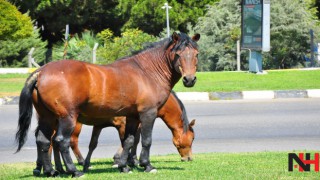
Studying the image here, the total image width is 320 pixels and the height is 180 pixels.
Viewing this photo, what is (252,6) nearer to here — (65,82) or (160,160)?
(160,160)

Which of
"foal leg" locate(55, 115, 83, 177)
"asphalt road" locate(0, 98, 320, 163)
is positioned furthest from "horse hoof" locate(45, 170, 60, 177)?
"asphalt road" locate(0, 98, 320, 163)

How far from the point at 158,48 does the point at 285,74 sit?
16005 mm

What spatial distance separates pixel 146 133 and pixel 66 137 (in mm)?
968

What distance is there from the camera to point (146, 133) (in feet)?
28.4

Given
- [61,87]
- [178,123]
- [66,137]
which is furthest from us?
[178,123]

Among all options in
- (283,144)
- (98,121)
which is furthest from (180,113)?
(283,144)

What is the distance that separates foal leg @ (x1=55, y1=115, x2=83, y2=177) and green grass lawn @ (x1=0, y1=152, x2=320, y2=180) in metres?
0.20

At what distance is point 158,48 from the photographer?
354 inches

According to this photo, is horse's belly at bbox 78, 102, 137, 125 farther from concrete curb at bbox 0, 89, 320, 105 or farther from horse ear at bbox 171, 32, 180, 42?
concrete curb at bbox 0, 89, 320, 105

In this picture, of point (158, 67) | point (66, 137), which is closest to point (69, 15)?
point (158, 67)

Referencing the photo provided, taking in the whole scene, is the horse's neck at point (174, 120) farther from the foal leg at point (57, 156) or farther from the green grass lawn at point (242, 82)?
the green grass lawn at point (242, 82)

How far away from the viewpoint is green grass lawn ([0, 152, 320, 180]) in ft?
27.0

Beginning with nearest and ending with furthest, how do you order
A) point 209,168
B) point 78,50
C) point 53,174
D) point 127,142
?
point 53,174 < point 127,142 < point 209,168 < point 78,50

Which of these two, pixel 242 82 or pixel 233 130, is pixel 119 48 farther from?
pixel 233 130
